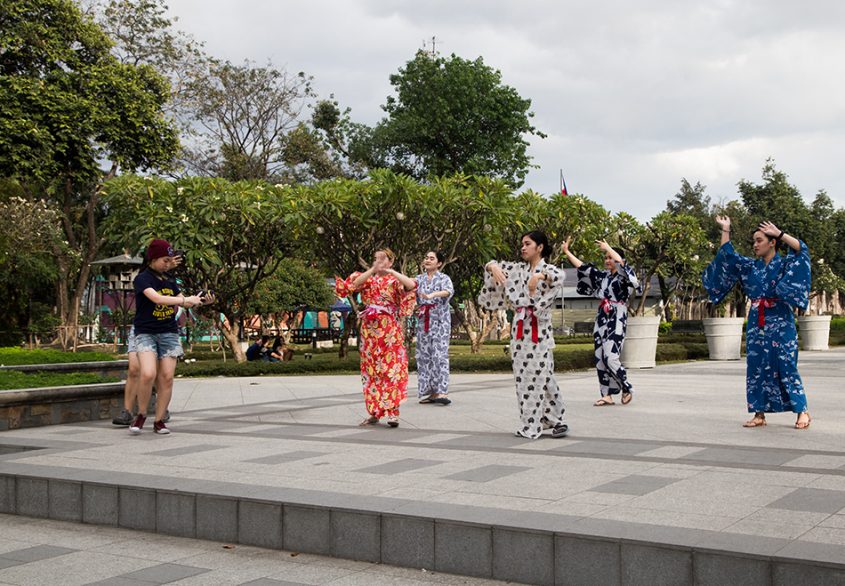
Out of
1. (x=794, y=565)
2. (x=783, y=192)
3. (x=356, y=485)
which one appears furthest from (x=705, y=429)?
(x=783, y=192)

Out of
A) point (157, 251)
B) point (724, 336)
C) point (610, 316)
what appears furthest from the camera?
point (724, 336)

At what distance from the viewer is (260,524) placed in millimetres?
5387

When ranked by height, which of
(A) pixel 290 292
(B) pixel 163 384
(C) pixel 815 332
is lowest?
(B) pixel 163 384

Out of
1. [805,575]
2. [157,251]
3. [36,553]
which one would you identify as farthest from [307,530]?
[157,251]

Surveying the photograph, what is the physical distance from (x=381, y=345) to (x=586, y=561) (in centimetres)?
510

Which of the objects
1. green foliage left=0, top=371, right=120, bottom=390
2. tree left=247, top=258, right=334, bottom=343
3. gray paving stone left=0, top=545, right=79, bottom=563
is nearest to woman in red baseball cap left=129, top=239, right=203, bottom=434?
green foliage left=0, top=371, right=120, bottom=390

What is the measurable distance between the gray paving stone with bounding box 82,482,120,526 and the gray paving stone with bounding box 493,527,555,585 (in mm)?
2597

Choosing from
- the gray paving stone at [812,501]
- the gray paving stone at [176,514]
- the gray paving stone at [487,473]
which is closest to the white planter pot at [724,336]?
the gray paving stone at [487,473]

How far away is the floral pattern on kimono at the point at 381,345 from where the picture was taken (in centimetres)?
916

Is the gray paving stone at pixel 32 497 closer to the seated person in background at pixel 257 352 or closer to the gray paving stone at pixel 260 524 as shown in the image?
the gray paving stone at pixel 260 524

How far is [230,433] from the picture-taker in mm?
8695

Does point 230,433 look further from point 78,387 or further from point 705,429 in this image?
point 705,429

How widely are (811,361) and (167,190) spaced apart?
14388 mm

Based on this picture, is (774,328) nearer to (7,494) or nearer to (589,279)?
(589,279)
